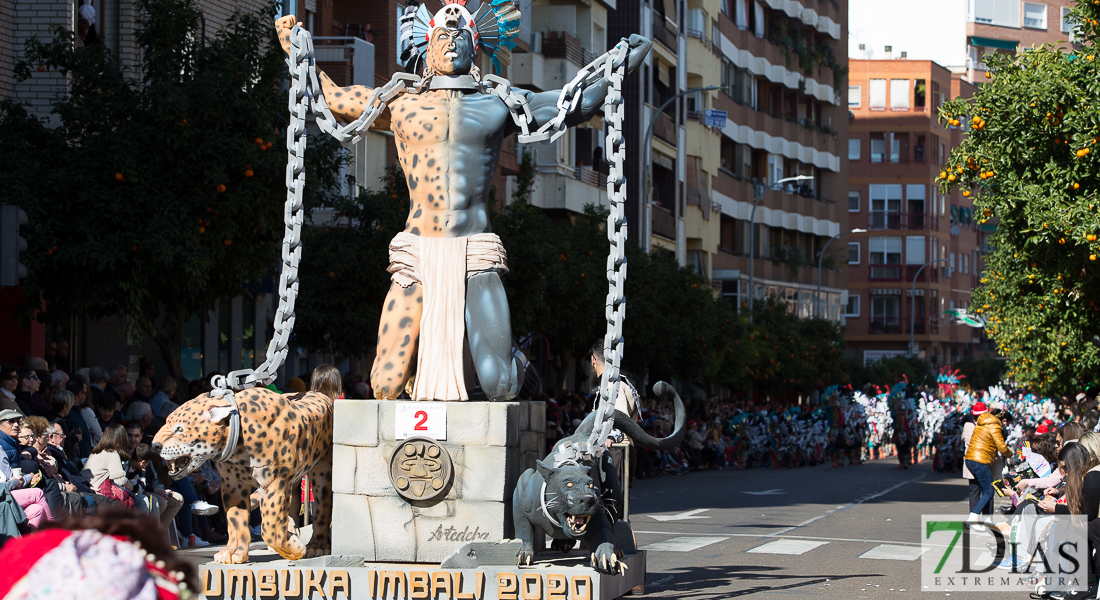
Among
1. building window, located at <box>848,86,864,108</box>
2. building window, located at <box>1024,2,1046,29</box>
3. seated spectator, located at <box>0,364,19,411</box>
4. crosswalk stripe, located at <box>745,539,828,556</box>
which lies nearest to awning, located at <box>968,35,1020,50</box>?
building window, located at <box>1024,2,1046,29</box>

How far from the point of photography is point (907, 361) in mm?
73500

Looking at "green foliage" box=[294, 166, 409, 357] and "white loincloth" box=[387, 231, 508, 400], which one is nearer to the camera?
"white loincloth" box=[387, 231, 508, 400]

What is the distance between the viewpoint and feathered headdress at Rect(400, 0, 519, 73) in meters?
8.83

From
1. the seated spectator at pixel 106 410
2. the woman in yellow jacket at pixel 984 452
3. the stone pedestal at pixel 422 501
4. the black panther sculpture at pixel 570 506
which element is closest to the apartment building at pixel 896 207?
the woman in yellow jacket at pixel 984 452

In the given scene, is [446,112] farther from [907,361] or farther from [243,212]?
[907,361]

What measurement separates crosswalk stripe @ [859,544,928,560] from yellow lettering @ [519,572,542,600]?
268 inches

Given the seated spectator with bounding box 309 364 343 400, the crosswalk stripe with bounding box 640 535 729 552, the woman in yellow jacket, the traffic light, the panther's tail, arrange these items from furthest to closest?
the woman in yellow jacket < the crosswalk stripe with bounding box 640 535 729 552 < the traffic light < the seated spectator with bounding box 309 364 343 400 < the panther's tail

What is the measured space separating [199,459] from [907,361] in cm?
6844

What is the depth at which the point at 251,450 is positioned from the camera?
7.84 meters

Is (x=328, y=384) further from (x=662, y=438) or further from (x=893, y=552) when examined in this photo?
(x=893, y=552)

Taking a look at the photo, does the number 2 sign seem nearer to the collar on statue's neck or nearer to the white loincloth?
the white loincloth

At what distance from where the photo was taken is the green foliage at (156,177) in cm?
1605

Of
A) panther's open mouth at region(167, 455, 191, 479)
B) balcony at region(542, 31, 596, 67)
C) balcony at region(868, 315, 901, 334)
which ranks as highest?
balcony at region(542, 31, 596, 67)

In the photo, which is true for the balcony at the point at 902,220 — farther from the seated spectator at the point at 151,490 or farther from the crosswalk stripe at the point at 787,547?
the seated spectator at the point at 151,490
